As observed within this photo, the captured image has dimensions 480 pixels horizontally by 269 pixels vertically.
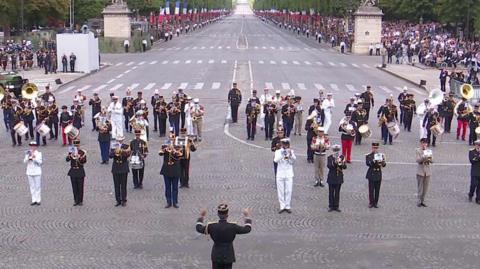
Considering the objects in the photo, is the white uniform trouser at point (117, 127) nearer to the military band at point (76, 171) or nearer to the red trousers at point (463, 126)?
the military band at point (76, 171)

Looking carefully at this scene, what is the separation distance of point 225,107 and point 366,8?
43.5 metres

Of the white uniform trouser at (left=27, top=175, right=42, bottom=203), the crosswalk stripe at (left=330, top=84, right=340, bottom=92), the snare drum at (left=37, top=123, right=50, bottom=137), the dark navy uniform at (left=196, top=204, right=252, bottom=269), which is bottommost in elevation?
the crosswalk stripe at (left=330, top=84, right=340, bottom=92)

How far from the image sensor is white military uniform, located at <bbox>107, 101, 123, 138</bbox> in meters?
24.6

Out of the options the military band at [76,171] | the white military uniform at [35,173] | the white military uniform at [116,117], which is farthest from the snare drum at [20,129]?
the military band at [76,171]

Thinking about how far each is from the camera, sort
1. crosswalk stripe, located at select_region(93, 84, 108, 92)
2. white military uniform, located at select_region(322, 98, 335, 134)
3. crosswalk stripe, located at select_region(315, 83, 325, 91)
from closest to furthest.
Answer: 1. white military uniform, located at select_region(322, 98, 335, 134)
2. crosswalk stripe, located at select_region(93, 84, 108, 92)
3. crosswalk stripe, located at select_region(315, 83, 325, 91)

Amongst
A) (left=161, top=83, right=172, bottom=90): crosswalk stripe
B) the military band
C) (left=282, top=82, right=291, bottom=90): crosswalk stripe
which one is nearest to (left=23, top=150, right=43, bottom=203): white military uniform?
the military band

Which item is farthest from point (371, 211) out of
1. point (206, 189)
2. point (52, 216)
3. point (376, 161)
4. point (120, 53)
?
point (120, 53)

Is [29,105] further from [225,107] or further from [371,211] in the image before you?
[371,211]

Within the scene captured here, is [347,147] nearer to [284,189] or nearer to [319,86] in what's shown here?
[284,189]

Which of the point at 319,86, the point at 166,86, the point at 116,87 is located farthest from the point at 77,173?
the point at 319,86

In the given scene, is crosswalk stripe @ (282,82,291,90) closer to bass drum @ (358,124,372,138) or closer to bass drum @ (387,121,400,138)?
bass drum @ (387,121,400,138)

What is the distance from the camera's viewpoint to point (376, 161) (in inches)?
654

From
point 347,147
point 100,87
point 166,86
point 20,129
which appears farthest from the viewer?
point 166,86

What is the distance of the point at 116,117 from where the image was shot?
2483 centimetres
